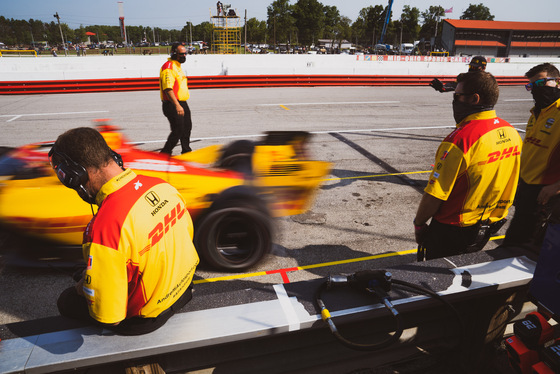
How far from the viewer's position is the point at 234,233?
3.69 metres

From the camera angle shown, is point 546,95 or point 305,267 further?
point 305,267

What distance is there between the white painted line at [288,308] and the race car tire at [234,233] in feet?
4.42

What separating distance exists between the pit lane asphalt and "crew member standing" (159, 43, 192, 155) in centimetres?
125

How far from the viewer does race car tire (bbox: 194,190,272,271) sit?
11.3 ft

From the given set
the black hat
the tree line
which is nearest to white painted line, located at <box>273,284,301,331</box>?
the black hat

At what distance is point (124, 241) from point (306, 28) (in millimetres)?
92870

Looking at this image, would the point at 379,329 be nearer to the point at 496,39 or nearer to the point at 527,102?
the point at 527,102

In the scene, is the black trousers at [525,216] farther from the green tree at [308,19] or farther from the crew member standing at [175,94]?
the green tree at [308,19]

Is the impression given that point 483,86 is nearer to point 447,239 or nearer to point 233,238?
point 447,239

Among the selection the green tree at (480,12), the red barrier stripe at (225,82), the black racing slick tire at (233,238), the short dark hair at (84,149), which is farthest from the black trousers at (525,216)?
the green tree at (480,12)

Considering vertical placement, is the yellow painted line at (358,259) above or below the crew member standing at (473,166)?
below

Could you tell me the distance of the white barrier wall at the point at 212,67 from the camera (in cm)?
1736

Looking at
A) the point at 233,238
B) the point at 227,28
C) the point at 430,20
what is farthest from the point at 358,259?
the point at 430,20

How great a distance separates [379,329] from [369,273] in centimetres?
36
